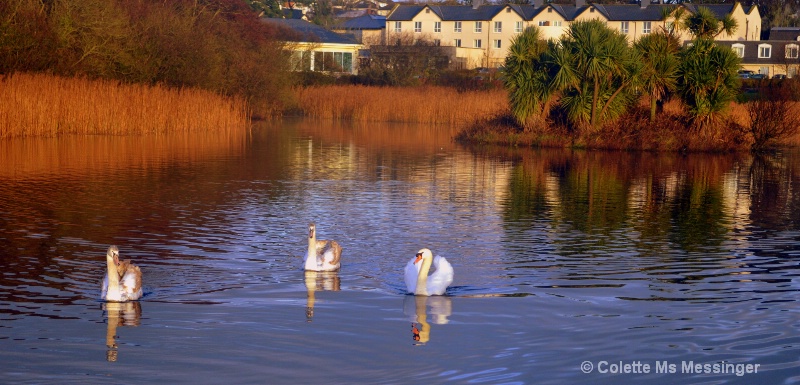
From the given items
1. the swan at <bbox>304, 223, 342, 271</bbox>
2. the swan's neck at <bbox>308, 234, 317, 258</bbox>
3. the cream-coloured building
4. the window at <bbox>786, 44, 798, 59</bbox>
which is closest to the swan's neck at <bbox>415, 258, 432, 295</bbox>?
the swan at <bbox>304, 223, 342, 271</bbox>

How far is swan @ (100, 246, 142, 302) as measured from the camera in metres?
10.8

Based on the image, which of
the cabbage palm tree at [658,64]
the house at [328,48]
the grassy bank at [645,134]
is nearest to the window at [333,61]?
the house at [328,48]

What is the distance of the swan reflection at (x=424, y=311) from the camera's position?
1007 cm

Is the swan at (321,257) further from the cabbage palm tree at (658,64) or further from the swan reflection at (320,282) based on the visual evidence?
the cabbage palm tree at (658,64)

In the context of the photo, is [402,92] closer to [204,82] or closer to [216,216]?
[204,82]

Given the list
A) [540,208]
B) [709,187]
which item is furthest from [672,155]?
[540,208]

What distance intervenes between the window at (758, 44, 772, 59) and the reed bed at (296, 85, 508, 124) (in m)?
44.8

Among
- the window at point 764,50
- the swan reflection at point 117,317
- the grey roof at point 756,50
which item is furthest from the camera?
the window at point 764,50

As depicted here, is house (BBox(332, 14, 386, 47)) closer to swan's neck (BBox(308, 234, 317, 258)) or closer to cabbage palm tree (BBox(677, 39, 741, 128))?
cabbage palm tree (BBox(677, 39, 741, 128))

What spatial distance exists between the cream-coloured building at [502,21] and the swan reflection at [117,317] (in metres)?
82.1

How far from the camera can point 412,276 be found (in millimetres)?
11688

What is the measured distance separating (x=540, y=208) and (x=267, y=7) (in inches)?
3483

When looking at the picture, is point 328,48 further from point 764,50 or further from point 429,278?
point 429,278

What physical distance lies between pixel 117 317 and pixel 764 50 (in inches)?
3554
